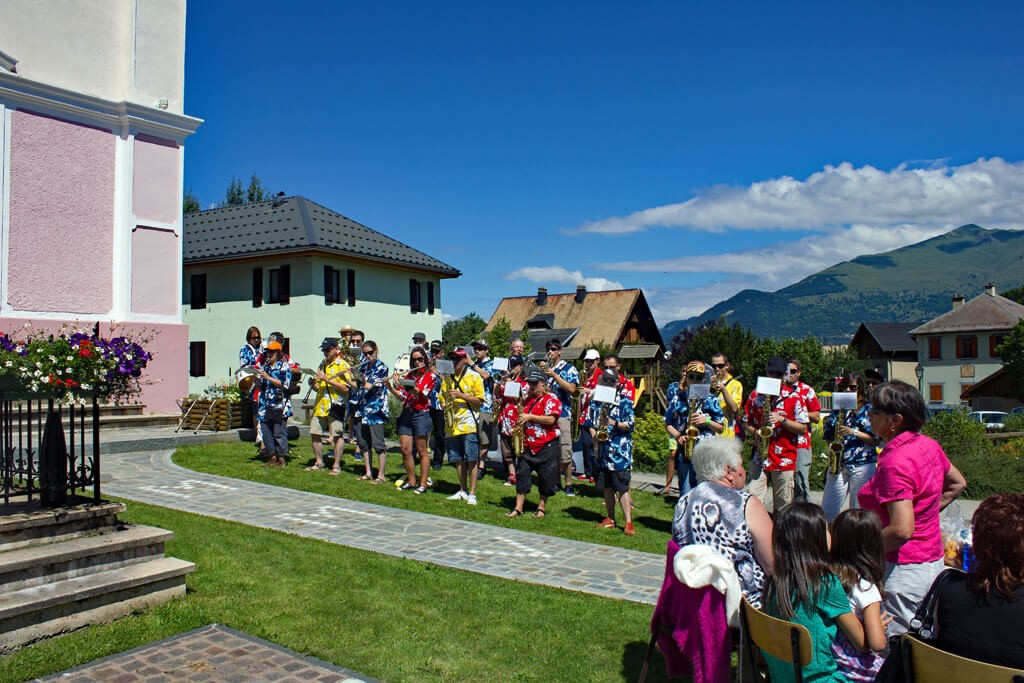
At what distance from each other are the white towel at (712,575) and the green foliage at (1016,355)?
5433 centimetres

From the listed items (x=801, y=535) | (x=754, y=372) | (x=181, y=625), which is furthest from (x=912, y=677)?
(x=754, y=372)

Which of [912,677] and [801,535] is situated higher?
[801,535]

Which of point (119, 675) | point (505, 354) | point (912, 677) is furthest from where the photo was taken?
point (505, 354)

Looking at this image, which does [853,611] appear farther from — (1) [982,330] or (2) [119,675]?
(1) [982,330]

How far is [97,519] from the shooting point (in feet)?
19.4

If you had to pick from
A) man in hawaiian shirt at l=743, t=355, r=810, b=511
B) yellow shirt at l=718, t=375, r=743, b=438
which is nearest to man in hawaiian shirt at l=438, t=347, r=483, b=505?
yellow shirt at l=718, t=375, r=743, b=438

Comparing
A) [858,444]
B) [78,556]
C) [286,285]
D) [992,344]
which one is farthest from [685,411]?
[992,344]

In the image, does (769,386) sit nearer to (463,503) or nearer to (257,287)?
(463,503)

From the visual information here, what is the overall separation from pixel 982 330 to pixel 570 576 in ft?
212

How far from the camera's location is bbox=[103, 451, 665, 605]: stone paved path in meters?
7.26

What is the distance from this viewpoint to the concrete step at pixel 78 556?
5.13 meters

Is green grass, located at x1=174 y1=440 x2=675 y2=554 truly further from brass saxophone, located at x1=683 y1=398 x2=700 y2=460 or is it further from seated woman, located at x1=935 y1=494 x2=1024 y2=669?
seated woman, located at x1=935 y1=494 x2=1024 y2=669

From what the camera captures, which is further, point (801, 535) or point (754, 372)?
point (754, 372)

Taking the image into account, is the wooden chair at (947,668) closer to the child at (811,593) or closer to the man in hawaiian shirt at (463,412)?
the child at (811,593)
